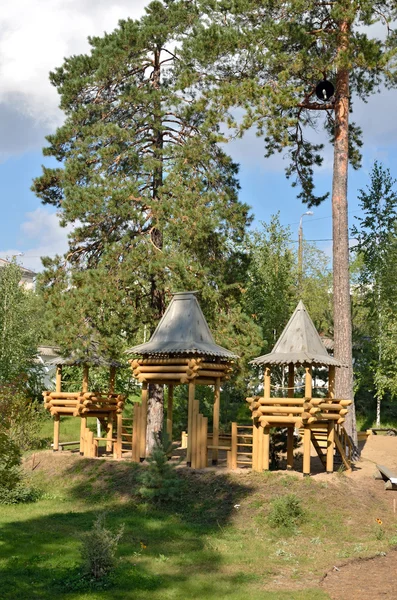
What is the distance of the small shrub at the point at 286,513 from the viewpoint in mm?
14898

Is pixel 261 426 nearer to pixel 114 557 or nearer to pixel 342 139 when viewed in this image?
pixel 114 557

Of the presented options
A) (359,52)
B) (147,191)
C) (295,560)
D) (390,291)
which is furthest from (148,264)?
(390,291)

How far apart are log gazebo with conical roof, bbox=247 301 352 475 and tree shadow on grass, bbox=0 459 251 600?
61.8 inches

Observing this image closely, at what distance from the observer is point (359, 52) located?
2120 centimetres

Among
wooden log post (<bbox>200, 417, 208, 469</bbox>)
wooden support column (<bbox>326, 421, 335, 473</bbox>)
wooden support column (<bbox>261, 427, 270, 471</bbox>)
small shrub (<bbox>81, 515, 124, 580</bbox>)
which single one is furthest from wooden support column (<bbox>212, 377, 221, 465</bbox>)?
small shrub (<bbox>81, 515, 124, 580</bbox>)

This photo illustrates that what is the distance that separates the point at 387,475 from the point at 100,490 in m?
7.12

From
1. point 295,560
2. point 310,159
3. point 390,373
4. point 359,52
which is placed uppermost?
point 359,52

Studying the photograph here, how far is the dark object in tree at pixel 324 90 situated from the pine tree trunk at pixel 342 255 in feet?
1.04

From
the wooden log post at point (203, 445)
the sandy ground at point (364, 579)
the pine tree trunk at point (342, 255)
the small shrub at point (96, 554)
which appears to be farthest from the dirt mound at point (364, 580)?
the pine tree trunk at point (342, 255)

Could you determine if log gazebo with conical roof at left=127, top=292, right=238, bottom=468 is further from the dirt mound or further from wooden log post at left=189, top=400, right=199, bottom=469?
the dirt mound

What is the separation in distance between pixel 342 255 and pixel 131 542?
38.0 feet

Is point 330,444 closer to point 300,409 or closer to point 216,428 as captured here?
point 300,409

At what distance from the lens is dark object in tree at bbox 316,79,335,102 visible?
2252 centimetres

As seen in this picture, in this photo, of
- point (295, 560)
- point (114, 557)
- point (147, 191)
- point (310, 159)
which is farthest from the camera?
point (310, 159)
